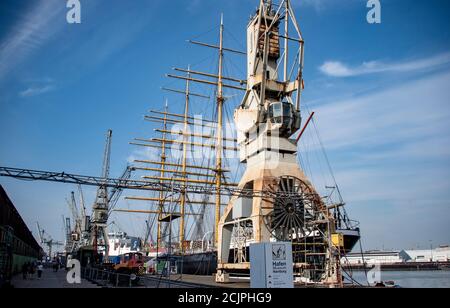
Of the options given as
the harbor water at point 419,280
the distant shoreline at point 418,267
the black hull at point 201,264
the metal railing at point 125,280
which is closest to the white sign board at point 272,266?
the metal railing at point 125,280

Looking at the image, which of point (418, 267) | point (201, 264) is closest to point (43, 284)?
point (201, 264)

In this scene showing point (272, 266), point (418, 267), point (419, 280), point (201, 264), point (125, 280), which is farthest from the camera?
point (418, 267)

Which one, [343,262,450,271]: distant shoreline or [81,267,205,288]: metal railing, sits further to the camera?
[343,262,450,271]: distant shoreline

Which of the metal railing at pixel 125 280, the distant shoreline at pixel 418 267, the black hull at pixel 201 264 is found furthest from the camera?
the distant shoreline at pixel 418 267

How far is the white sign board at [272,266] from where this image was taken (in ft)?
50.0

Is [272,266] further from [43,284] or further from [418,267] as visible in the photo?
[418,267]

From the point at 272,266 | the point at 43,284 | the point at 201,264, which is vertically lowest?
the point at 201,264

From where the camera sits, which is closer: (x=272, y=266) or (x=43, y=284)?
(x=272, y=266)

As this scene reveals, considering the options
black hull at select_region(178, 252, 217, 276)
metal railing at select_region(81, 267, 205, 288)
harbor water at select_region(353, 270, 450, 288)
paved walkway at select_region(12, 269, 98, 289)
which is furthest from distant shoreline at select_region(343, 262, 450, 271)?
paved walkway at select_region(12, 269, 98, 289)

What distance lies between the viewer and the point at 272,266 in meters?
15.4

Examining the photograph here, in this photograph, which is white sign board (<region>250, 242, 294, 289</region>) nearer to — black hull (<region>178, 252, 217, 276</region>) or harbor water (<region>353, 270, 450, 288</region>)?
black hull (<region>178, 252, 217, 276</region>)

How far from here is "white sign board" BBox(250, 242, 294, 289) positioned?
50.0 ft

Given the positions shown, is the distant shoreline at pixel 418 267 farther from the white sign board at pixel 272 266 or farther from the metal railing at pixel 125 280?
the white sign board at pixel 272 266
